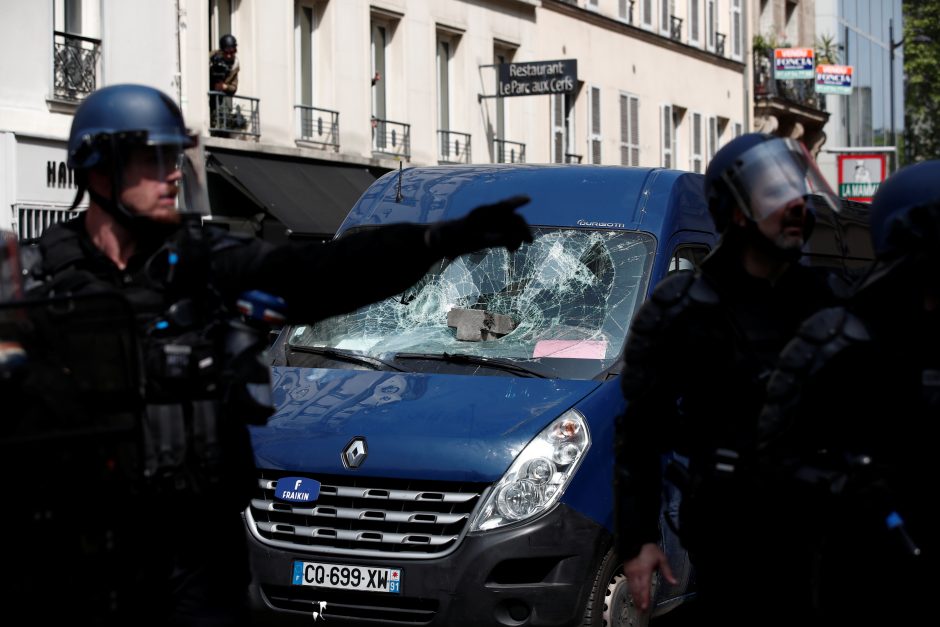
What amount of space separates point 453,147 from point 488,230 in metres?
24.7

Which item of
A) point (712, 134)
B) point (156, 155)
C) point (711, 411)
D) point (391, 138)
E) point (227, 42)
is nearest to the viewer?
point (156, 155)

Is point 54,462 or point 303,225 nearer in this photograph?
point 54,462

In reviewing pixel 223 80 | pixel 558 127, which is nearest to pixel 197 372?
pixel 223 80

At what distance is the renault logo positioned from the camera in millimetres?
6219

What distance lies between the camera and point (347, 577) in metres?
6.19

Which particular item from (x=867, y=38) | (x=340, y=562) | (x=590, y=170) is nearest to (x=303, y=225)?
(x=590, y=170)

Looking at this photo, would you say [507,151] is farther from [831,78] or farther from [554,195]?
[554,195]

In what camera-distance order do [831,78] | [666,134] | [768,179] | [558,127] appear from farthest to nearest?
[831,78] < [666,134] < [558,127] < [768,179]

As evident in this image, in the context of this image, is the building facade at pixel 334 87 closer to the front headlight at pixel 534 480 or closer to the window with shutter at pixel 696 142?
the window with shutter at pixel 696 142

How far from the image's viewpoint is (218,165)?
21844 millimetres

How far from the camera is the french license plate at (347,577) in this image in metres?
6.12

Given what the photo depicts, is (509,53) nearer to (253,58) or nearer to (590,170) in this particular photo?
(253,58)

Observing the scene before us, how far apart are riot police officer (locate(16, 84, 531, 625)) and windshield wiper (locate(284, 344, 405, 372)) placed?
9.45ft

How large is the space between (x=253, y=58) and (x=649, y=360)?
A: 19434 millimetres
